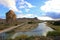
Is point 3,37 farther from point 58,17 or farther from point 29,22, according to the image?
point 58,17

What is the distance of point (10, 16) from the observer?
8.27 metres

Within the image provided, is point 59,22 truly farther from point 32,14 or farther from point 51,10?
point 32,14

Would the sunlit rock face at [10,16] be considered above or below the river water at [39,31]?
above

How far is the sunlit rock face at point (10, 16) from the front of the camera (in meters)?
8.02

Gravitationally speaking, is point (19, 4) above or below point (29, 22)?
above

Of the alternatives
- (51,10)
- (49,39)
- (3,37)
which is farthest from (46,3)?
(3,37)

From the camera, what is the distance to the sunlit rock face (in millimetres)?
8016

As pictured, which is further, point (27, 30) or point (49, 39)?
point (27, 30)

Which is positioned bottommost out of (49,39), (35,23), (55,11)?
(49,39)

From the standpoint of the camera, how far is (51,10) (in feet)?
26.9

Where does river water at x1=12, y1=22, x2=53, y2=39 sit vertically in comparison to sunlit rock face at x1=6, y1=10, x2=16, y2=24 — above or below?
below

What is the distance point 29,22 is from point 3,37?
4.84 ft

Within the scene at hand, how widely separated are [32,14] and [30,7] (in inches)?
13.3

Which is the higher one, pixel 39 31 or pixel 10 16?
pixel 10 16
